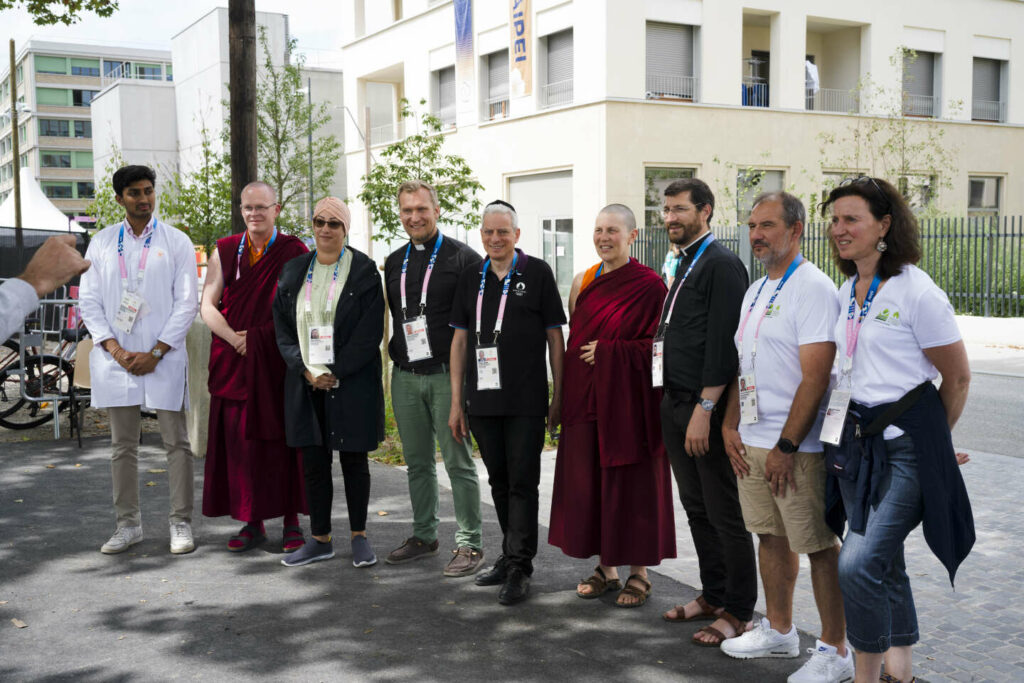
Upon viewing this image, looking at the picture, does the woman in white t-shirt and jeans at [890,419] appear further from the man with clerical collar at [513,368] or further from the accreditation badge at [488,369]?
the accreditation badge at [488,369]

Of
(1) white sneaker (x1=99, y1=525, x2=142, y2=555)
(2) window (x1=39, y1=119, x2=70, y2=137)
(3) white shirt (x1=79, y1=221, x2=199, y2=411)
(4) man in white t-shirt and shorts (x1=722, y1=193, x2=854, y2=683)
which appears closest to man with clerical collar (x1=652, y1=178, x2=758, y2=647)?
(4) man in white t-shirt and shorts (x1=722, y1=193, x2=854, y2=683)

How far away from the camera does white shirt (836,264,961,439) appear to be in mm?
3283

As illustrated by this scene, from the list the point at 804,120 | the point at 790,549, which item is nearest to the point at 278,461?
the point at 790,549

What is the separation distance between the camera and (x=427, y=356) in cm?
540

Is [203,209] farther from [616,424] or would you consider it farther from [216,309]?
[616,424]

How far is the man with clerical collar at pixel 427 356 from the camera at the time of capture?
540cm

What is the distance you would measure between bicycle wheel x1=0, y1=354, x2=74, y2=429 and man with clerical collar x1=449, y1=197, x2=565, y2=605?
5.85 metres

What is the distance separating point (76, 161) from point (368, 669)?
110506 mm

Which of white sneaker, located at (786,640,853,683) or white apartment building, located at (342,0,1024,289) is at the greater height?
white apartment building, located at (342,0,1024,289)

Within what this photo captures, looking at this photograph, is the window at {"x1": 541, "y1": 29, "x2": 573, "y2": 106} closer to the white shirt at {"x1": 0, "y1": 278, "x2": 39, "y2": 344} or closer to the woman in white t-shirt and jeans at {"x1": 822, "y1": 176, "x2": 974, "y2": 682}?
the woman in white t-shirt and jeans at {"x1": 822, "y1": 176, "x2": 974, "y2": 682}

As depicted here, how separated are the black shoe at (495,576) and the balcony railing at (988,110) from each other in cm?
2861

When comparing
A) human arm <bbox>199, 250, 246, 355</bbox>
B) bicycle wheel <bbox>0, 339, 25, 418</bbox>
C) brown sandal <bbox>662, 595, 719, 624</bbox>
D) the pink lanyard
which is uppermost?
the pink lanyard

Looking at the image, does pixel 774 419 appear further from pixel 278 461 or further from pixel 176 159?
pixel 176 159

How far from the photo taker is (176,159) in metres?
54.4
